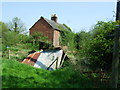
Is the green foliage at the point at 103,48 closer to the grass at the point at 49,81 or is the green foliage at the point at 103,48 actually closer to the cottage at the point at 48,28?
the grass at the point at 49,81

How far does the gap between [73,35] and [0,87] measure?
15.7 m

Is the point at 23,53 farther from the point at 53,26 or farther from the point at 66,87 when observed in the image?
the point at 53,26

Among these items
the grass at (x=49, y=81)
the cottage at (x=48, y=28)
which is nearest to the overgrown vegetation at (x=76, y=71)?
the grass at (x=49, y=81)

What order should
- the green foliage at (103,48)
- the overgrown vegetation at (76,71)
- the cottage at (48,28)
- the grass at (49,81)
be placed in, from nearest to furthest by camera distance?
the grass at (49,81) < the overgrown vegetation at (76,71) < the green foliage at (103,48) < the cottage at (48,28)

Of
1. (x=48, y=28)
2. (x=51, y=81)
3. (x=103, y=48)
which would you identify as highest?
(x=48, y=28)

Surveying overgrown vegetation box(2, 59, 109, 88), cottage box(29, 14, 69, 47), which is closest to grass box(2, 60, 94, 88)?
overgrown vegetation box(2, 59, 109, 88)

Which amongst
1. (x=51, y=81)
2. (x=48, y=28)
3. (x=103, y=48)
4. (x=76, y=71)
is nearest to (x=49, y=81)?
(x=51, y=81)

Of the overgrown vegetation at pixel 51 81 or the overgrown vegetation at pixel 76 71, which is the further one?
the overgrown vegetation at pixel 76 71

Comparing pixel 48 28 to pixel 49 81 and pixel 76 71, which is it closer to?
pixel 76 71

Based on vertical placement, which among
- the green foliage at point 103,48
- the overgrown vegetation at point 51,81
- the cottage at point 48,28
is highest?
the cottage at point 48,28

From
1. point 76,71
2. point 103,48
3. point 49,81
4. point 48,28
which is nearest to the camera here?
point 49,81

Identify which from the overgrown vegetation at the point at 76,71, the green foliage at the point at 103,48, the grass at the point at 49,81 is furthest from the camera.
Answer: the green foliage at the point at 103,48

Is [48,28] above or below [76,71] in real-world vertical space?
above

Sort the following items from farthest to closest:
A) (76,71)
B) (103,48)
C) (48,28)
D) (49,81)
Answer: (48,28) < (103,48) < (76,71) < (49,81)
